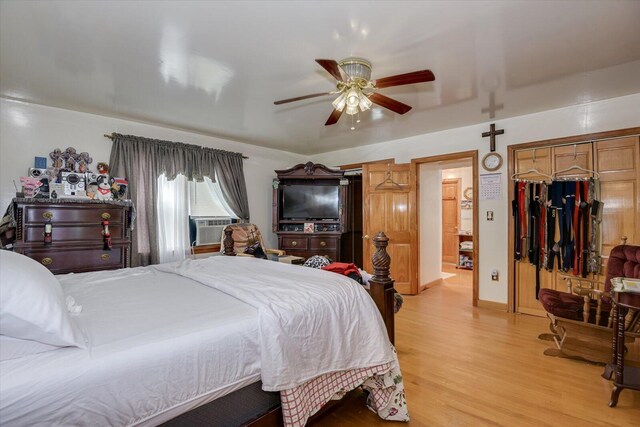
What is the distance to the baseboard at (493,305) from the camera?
4.02m

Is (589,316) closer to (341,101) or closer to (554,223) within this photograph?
(554,223)

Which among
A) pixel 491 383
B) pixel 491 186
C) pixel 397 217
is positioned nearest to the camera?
pixel 491 383

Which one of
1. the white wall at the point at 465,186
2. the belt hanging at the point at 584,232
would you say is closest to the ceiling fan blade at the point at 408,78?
the belt hanging at the point at 584,232

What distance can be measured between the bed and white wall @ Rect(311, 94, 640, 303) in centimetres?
275

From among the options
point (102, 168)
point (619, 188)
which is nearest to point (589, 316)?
point (619, 188)

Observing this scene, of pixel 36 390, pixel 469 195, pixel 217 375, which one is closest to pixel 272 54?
pixel 217 375

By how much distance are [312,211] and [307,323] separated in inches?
153

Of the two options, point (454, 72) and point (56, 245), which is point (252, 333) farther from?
point (56, 245)

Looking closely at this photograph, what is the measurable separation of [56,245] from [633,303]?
15.0ft

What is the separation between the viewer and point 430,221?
17.4 ft

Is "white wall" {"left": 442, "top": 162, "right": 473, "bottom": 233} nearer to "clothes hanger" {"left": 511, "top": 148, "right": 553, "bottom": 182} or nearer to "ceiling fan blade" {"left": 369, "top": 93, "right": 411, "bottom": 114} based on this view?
"clothes hanger" {"left": 511, "top": 148, "right": 553, "bottom": 182}

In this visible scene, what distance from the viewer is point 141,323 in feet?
4.25

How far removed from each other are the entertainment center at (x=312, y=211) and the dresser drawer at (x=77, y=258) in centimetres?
236

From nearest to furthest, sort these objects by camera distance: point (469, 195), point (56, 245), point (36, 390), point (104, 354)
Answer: point (36, 390) < point (104, 354) < point (56, 245) < point (469, 195)
